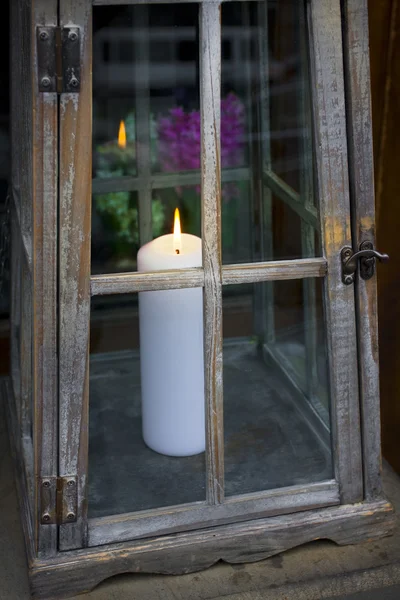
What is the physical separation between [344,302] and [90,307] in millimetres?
282

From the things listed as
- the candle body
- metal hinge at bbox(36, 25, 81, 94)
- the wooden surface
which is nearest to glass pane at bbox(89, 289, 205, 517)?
the candle body

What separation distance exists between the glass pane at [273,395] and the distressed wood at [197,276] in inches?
1.1

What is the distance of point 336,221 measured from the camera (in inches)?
42.6

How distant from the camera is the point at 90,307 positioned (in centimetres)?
104

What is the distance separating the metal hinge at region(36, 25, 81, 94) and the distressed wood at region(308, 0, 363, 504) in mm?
258

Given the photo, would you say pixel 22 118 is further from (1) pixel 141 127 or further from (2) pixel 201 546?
(2) pixel 201 546

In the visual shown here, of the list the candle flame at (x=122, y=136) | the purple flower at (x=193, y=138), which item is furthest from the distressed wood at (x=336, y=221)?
the candle flame at (x=122, y=136)

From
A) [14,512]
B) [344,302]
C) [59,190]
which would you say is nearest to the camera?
[59,190]

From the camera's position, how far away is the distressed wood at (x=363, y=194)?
1052mm

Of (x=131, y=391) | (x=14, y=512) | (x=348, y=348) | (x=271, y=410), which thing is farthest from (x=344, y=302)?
(x=14, y=512)

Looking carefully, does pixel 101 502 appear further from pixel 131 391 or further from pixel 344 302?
pixel 344 302

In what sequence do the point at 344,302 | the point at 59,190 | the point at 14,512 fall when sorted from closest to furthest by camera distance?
the point at 59,190 < the point at 344,302 < the point at 14,512

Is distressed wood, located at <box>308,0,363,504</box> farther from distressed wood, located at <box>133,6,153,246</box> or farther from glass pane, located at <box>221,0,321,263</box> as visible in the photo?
distressed wood, located at <box>133,6,153,246</box>

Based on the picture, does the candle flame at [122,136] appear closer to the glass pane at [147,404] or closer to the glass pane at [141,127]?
the glass pane at [141,127]
